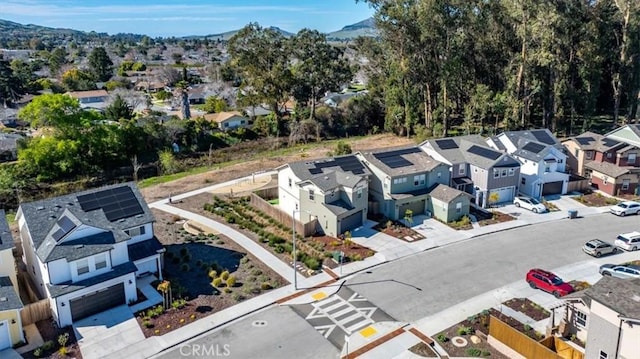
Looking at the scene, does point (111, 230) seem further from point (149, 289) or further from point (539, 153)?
point (539, 153)

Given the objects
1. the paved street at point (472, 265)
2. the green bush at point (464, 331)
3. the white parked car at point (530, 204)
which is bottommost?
the green bush at point (464, 331)

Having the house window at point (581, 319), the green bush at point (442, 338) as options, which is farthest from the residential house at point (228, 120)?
the house window at point (581, 319)

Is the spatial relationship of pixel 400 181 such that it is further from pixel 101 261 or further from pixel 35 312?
pixel 35 312

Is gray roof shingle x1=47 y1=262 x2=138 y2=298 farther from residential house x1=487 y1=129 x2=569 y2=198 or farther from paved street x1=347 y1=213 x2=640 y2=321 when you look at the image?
residential house x1=487 y1=129 x2=569 y2=198

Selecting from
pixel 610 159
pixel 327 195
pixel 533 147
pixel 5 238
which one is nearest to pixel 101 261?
pixel 5 238

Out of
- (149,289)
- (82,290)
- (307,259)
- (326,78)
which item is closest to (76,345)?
(82,290)

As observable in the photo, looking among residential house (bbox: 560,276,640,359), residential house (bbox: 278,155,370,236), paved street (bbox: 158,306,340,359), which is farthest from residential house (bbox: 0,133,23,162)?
residential house (bbox: 560,276,640,359)

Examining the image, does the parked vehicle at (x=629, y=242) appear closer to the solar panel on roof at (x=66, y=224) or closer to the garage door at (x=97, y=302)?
the garage door at (x=97, y=302)
